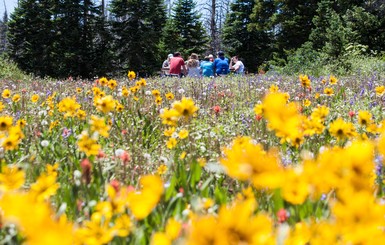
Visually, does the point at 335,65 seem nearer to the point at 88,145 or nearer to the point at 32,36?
the point at 88,145

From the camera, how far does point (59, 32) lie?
30.6 m

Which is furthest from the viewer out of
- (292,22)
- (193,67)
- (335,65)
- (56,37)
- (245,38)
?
(245,38)

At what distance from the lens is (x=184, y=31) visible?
108ft

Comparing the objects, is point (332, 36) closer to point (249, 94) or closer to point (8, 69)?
point (249, 94)

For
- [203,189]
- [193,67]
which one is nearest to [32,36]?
[193,67]

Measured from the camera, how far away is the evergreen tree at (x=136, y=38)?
2975cm

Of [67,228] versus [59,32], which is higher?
[59,32]

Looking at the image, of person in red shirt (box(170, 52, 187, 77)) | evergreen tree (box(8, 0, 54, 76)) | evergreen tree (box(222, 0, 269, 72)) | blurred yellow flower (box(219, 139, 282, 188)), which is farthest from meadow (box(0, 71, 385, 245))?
evergreen tree (box(8, 0, 54, 76))

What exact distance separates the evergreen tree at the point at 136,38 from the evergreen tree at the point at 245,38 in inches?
227

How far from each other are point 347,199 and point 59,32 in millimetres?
32526

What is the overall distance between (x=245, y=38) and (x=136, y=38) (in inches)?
333

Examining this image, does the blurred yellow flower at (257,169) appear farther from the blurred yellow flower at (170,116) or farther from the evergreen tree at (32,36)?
the evergreen tree at (32,36)

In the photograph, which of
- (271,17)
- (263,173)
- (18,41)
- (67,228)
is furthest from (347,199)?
(18,41)

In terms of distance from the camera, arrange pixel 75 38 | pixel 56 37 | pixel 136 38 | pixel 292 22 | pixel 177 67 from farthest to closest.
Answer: pixel 56 37
pixel 136 38
pixel 75 38
pixel 292 22
pixel 177 67
